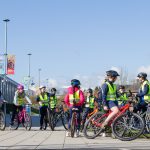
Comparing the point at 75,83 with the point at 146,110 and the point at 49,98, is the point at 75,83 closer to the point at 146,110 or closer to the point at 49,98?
the point at 146,110

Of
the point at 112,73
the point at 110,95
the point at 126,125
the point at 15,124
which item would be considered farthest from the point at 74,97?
the point at 15,124

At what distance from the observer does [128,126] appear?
13680mm

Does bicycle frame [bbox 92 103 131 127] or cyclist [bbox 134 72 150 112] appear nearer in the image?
bicycle frame [bbox 92 103 131 127]

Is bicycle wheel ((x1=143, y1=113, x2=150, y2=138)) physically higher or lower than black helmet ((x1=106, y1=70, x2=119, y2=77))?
lower

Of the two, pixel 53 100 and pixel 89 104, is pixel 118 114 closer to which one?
pixel 89 104

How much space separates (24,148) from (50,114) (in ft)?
29.6

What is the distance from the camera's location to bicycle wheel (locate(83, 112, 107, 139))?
14508 mm

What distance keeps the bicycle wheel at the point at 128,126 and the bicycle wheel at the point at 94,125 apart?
28.5 inches

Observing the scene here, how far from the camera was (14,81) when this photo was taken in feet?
258

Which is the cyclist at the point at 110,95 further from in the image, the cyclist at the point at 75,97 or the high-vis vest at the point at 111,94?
the cyclist at the point at 75,97

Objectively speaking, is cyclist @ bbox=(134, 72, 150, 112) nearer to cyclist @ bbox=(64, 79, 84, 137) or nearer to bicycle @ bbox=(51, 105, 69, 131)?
cyclist @ bbox=(64, 79, 84, 137)

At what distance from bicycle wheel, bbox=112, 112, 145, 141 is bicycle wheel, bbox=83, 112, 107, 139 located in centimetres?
72

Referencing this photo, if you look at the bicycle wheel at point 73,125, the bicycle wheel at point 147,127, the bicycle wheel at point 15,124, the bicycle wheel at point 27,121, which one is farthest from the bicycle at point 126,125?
the bicycle wheel at point 15,124

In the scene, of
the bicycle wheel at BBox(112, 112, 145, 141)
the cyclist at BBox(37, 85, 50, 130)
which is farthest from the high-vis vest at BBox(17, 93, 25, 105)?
the bicycle wheel at BBox(112, 112, 145, 141)
